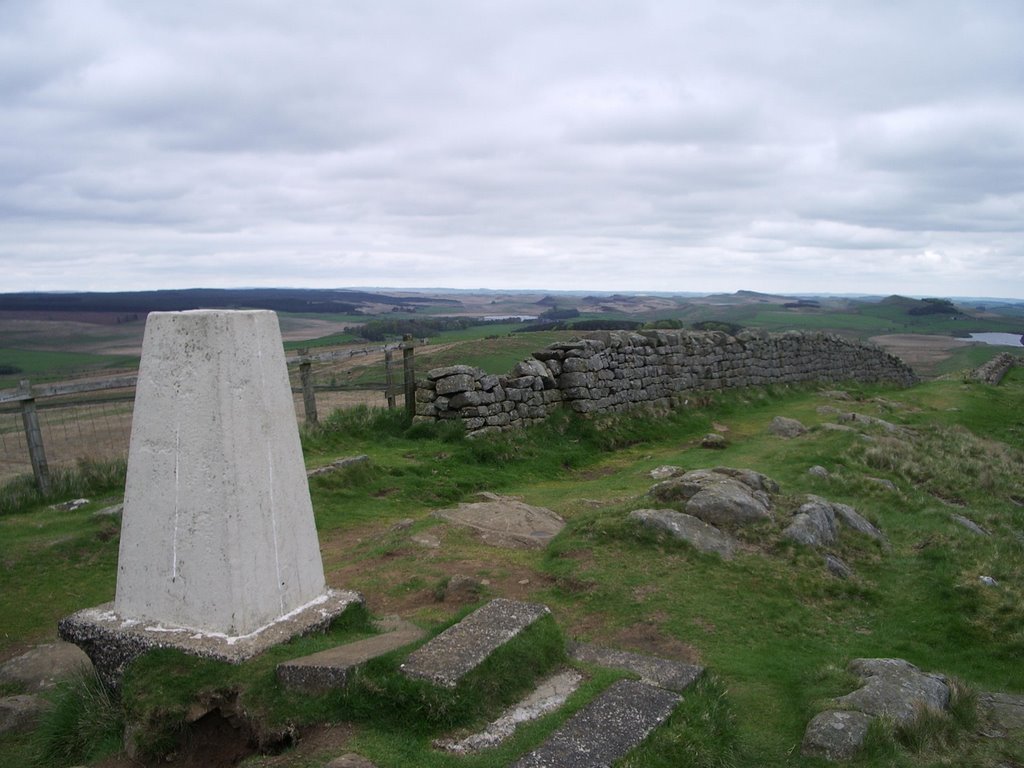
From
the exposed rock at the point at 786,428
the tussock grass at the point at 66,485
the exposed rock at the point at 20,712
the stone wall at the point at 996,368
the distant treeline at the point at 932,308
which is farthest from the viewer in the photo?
the distant treeline at the point at 932,308

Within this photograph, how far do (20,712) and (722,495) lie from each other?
6.57m

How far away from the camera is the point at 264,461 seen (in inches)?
190

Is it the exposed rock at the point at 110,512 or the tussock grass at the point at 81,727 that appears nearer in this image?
the tussock grass at the point at 81,727

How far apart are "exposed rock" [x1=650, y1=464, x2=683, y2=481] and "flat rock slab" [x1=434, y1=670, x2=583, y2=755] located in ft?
23.0

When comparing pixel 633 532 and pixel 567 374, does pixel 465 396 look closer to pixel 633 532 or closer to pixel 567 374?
pixel 567 374

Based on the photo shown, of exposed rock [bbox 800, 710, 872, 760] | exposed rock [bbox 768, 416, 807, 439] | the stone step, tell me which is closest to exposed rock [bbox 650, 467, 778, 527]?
exposed rock [bbox 800, 710, 872, 760]

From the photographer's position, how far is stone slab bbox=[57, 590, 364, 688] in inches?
179

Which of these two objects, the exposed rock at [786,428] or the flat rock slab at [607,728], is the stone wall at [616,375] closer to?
the exposed rock at [786,428]

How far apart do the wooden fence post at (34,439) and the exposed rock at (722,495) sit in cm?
795

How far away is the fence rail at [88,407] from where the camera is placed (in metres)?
10.0

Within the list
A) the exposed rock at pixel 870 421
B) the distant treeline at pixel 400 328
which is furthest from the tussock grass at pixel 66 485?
the exposed rock at pixel 870 421

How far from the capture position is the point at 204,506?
4.64m

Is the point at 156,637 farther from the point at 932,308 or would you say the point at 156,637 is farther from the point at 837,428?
the point at 932,308

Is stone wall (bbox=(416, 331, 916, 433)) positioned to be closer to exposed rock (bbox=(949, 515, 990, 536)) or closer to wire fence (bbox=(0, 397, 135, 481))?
wire fence (bbox=(0, 397, 135, 481))
